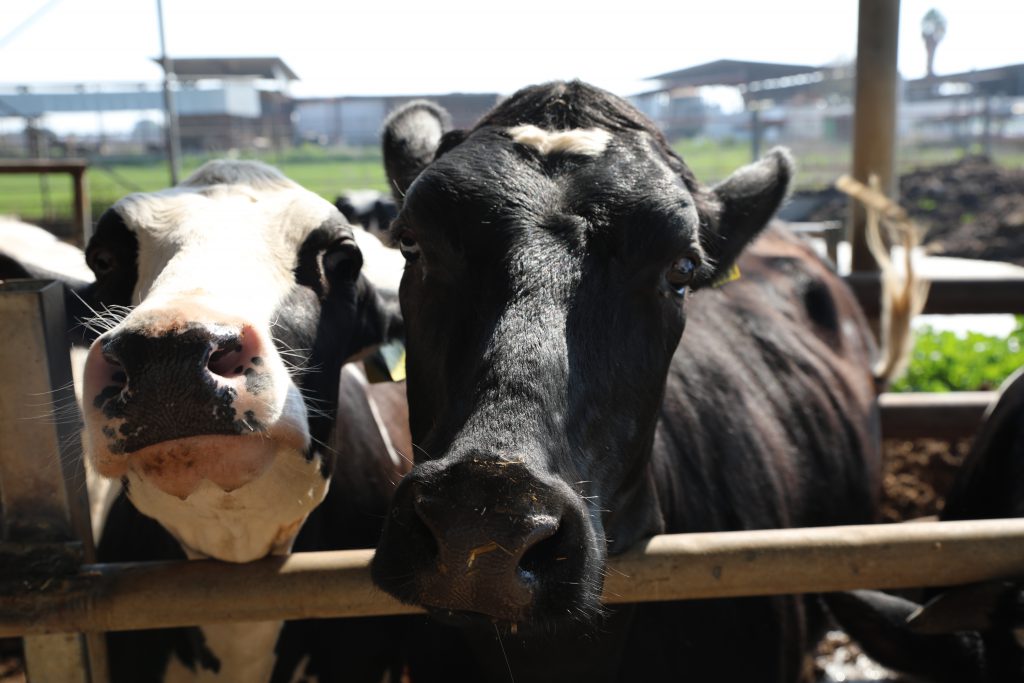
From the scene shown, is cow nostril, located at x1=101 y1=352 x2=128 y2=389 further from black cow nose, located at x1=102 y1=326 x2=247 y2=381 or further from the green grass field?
the green grass field

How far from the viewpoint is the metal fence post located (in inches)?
70.0

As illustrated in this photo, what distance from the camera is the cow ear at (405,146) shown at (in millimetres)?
2520

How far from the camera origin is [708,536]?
6.17ft

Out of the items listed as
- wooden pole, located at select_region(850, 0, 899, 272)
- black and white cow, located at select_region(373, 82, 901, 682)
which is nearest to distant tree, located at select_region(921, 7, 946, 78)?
wooden pole, located at select_region(850, 0, 899, 272)

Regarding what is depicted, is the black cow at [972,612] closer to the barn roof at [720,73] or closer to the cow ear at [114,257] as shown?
the cow ear at [114,257]

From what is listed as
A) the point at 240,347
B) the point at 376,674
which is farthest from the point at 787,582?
the point at 376,674

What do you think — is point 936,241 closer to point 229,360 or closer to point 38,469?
point 229,360

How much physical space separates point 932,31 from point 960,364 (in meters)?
25.1

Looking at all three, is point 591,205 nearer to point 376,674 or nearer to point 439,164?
point 439,164

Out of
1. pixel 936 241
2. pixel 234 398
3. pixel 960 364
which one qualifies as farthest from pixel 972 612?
pixel 936 241

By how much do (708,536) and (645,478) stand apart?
1.08 feet

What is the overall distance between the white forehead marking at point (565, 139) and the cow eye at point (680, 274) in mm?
290

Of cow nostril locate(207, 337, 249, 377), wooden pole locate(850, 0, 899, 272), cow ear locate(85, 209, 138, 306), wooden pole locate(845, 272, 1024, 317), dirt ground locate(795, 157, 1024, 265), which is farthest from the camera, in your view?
dirt ground locate(795, 157, 1024, 265)

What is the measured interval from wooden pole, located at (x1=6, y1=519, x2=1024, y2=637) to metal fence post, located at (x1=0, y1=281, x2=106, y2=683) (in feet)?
0.28
